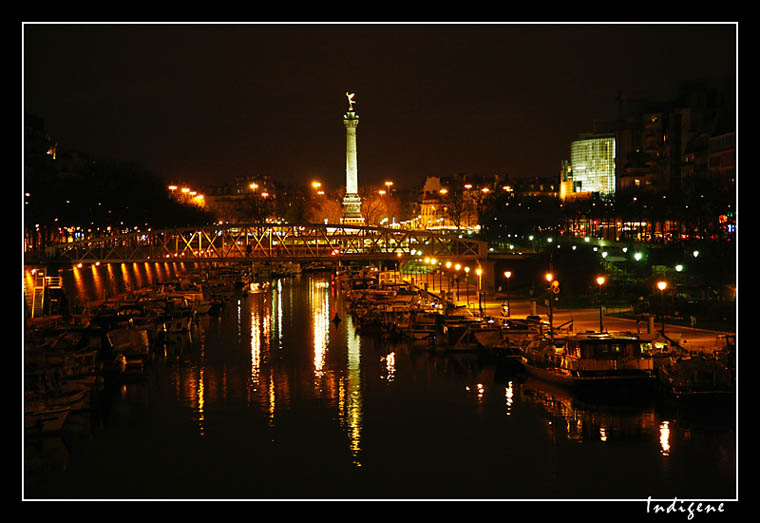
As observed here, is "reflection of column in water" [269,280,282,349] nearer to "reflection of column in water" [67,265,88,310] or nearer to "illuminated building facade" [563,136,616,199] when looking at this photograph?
"reflection of column in water" [67,265,88,310]

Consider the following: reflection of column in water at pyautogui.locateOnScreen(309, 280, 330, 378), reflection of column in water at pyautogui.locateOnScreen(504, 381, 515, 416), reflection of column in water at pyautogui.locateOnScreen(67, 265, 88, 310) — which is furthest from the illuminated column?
reflection of column in water at pyautogui.locateOnScreen(504, 381, 515, 416)

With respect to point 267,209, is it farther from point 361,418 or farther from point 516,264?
point 361,418

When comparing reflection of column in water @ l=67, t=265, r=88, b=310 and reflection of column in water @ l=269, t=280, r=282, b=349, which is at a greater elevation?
reflection of column in water @ l=67, t=265, r=88, b=310

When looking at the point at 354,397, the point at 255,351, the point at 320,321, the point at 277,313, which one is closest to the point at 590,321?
the point at 255,351

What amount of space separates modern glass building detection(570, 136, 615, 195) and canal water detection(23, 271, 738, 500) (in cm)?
10062

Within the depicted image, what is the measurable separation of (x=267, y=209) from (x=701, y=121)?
81.1m

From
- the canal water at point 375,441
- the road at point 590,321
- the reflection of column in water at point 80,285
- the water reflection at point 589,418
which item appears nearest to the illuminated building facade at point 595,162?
the reflection of column in water at point 80,285

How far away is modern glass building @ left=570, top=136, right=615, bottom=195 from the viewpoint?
131m

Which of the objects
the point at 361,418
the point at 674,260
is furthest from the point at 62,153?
the point at 361,418

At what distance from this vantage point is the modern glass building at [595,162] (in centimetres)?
13138

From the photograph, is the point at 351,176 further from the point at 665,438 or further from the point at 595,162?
the point at 665,438

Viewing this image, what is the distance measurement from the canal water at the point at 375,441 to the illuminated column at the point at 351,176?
72.5 meters

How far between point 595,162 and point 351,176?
3472 cm

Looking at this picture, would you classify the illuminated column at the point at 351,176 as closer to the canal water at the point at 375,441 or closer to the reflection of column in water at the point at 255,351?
the reflection of column in water at the point at 255,351
